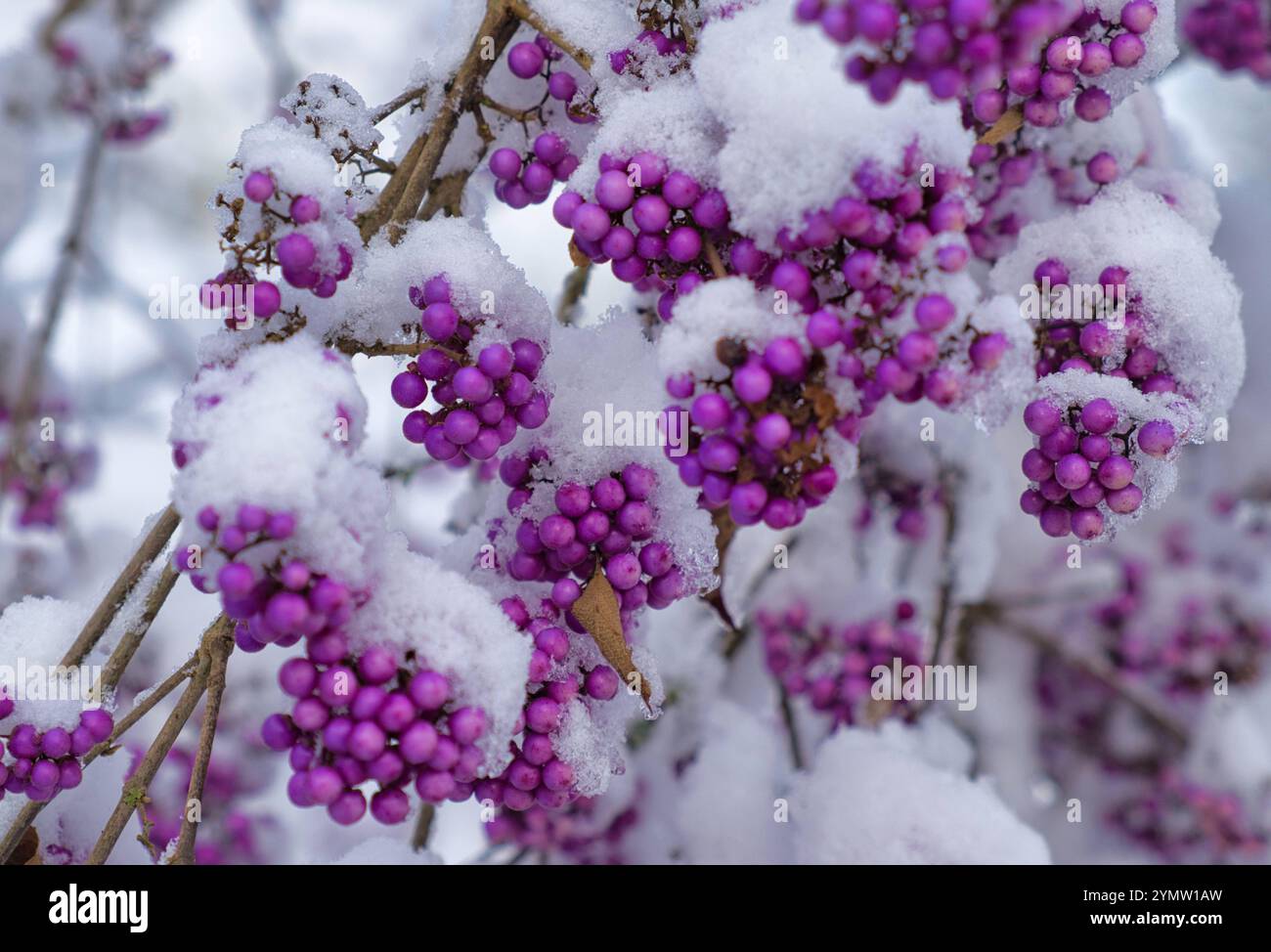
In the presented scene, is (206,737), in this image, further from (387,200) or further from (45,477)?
(45,477)

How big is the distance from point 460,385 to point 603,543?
191 millimetres

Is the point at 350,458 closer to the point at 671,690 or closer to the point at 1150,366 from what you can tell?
the point at 1150,366

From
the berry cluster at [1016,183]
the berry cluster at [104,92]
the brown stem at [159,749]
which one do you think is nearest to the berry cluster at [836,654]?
the berry cluster at [1016,183]

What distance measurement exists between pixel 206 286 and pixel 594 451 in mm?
347

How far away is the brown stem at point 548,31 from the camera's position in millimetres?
882

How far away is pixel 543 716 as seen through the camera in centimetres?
83

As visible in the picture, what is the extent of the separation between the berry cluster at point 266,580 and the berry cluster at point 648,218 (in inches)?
12.9

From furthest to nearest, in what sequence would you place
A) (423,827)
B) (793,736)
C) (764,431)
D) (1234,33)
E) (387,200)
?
(1234,33) < (793,736) < (423,827) < (387,200) < (764,431)

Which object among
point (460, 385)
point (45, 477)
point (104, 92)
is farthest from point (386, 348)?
point (104, 92)

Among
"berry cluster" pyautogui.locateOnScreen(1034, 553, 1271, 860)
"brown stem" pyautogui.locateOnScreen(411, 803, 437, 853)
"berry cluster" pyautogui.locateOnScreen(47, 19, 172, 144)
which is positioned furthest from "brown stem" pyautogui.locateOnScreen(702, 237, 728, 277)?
"berry cluster" pyautogui.locateOnScreen(1034, 553, 1271, 860)

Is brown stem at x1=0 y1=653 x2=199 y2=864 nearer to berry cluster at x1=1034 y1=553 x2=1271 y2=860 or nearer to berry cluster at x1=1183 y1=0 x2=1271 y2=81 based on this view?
berry cluster at x1=1183 y1=0 x2=1271 y2=81

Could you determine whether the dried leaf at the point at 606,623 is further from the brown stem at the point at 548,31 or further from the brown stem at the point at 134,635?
the brown stem at the point at 548,31

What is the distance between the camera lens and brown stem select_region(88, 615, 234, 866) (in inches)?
32.3
